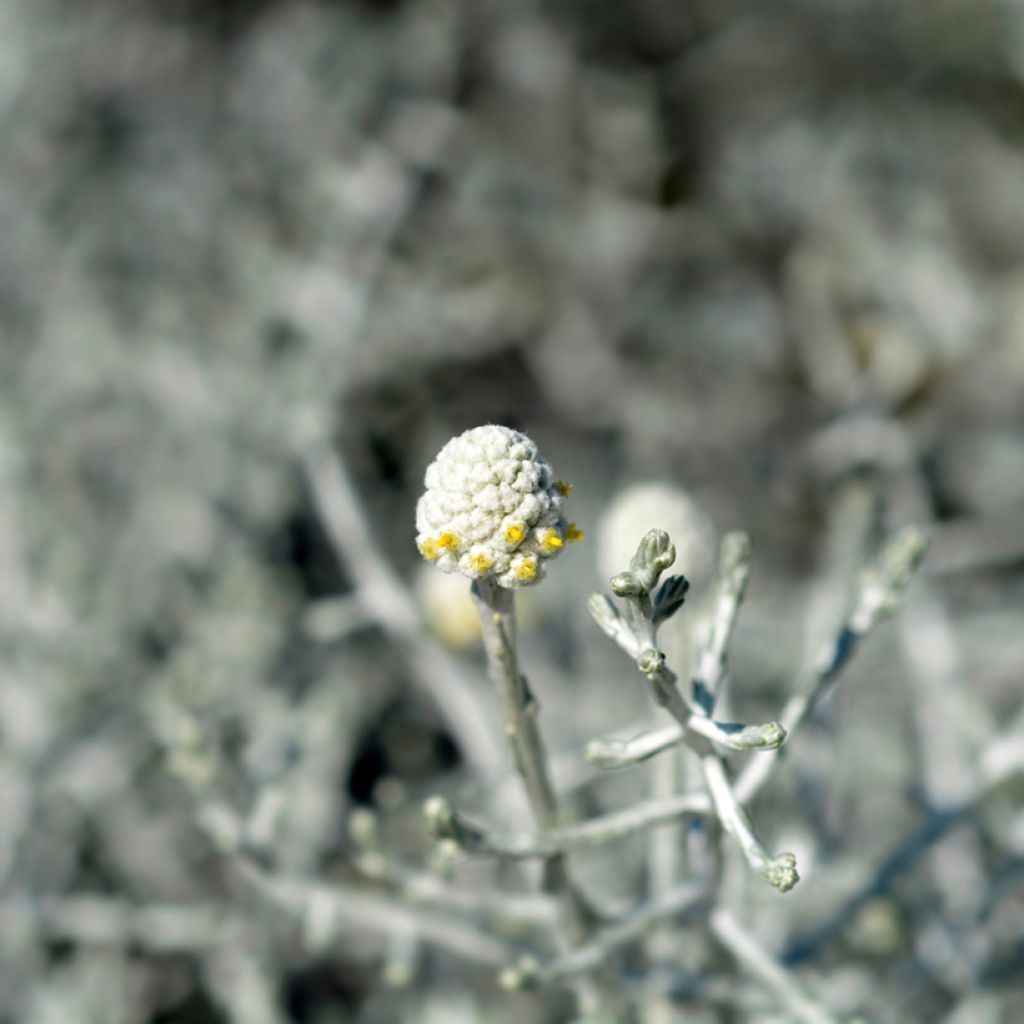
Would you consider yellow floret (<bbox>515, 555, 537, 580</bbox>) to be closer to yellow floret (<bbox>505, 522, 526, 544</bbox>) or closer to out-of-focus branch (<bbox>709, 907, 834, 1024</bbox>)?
yellow floret (<bbox>505, 522, 526, 544</bbox>)

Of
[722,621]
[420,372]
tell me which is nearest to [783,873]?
[722,621]

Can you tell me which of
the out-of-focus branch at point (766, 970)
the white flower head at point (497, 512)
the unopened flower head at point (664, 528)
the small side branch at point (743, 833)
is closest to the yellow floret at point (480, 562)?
the white flower head at point (497, 512)

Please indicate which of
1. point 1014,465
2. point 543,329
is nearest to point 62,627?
point 543,329

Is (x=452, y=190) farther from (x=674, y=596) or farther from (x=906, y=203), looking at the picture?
(x=674, y=596)

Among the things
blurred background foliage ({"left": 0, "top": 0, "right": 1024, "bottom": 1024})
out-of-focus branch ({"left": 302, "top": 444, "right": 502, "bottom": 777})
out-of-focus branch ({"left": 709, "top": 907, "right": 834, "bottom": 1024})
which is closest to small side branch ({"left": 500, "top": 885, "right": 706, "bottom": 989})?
out-of-focus branch ({"left": 709, "top": 907, "right": 834, "bottom": 1024})

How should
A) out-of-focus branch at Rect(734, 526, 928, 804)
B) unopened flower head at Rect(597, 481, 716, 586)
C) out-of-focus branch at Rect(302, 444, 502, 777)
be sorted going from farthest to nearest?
out-of-focus branch at Rect(302, 444, 502, 777)
unopened flower head at Rect(597, 481, 716, 586)
out-of-focus branch at Rect(734, 526, 928, 804)

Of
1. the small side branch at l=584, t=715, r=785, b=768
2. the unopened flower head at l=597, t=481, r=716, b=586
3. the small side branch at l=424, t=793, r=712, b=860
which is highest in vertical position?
the small side branch at l=584, t=715, r=785, b=768

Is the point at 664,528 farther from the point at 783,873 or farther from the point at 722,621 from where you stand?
the point at 783,873

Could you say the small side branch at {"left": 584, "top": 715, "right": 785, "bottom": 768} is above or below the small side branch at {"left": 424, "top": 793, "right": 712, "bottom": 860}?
above
